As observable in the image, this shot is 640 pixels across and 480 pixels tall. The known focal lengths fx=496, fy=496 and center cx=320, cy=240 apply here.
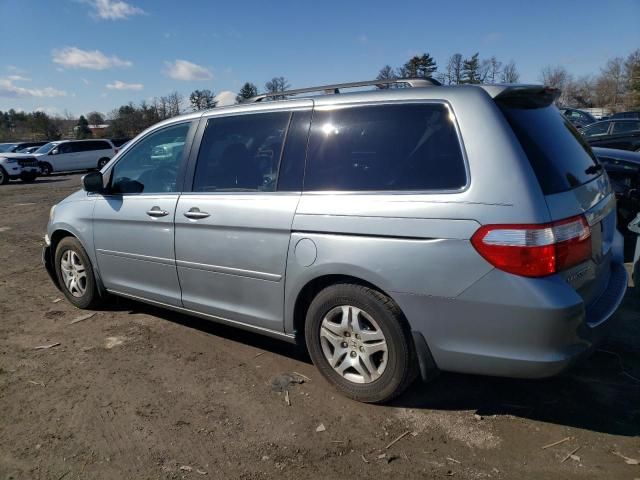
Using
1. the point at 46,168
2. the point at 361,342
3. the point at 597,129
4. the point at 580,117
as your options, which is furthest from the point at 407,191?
the point at 46,168

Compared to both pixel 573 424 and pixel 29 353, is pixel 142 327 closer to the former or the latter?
pixel 29 353

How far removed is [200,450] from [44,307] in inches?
134

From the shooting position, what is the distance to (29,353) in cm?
418

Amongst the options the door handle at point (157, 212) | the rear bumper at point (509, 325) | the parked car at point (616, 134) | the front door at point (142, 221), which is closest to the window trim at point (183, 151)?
the front door at point (142, 221)

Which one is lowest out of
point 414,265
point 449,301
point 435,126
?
point 449,301

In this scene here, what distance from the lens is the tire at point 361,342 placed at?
2.91 metres

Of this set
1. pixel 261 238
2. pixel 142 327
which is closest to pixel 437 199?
pixel 261 238

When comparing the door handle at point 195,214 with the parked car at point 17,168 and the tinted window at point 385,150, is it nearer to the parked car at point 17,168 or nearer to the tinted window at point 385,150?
the tinted window at point 385,150

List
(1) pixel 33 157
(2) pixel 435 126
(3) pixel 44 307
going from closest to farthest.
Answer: (2) pixel 435 126, (3) pixel 44 307, (1) pixel 33 157

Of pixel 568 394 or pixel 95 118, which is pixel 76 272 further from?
pixel 95 118

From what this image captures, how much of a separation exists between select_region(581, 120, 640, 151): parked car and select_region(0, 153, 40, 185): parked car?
2286cm

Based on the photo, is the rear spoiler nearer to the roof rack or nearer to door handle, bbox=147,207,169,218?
the roof rack

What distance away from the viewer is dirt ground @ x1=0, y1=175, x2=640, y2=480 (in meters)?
2.63

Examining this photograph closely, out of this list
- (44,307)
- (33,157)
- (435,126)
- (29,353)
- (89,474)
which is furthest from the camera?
(33,157)
